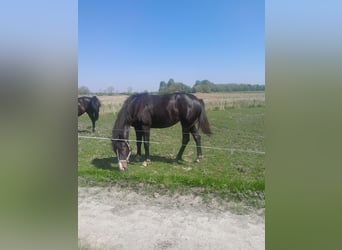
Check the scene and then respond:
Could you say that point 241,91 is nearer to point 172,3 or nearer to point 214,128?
point 214,128

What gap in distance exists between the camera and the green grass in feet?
7.16

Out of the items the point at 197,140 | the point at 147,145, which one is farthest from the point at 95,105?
the point at 197,140

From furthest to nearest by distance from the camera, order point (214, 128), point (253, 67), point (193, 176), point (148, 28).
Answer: point (193, 176), point (214, 128), point (148, 28), point (253, 67)

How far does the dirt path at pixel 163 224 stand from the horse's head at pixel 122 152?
37 cm

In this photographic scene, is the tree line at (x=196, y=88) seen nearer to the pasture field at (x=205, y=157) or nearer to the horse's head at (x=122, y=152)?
the pasture field at (x=205, y=157)

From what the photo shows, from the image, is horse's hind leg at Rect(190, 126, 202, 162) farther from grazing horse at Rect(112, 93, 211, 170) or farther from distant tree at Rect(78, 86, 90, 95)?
distant tree at Rect(78, 86, 90, 95)

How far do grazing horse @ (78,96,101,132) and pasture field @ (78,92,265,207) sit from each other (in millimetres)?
47

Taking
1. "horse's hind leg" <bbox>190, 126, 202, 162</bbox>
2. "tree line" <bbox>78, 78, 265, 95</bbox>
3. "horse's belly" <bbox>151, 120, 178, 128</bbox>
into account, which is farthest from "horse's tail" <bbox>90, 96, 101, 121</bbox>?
"horse's hind leg" <bbox>190, 126, 202, 162</bbox>

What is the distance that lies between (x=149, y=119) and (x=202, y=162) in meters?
0.71

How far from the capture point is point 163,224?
2.15 m

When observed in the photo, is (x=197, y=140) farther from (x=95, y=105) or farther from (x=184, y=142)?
(x=95, y=105)
